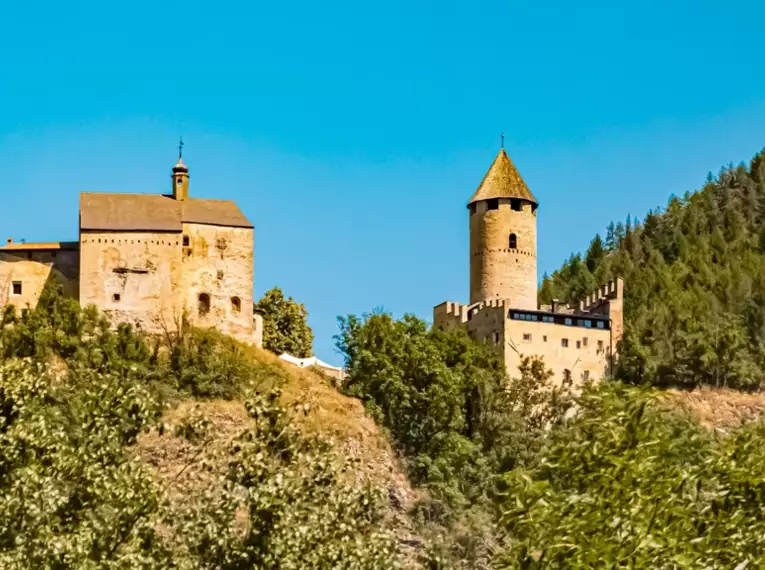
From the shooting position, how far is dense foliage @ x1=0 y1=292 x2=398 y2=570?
31.2 metres

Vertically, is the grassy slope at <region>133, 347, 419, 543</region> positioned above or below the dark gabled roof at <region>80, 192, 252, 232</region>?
below

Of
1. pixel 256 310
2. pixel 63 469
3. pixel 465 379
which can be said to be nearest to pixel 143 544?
pixel 63 469

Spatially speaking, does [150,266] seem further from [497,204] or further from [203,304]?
[497,204]

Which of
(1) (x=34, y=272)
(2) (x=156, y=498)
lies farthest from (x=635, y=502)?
(1) (x=34, y=272)

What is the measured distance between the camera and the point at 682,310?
83.1 meters

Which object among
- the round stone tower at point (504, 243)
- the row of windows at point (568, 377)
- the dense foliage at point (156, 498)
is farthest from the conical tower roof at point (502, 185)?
the dense foliage at point (156, 498)

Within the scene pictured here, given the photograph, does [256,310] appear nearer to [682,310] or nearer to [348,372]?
[348,372]

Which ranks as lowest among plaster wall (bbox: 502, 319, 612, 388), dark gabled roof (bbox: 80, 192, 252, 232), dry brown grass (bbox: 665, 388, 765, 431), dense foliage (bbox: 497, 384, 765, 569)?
dense foliage (bbox: 497, 384, 765, 569)

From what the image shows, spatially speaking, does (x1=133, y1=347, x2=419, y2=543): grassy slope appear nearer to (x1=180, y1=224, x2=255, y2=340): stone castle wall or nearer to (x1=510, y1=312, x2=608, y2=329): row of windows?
(x1=180, y1=224, x2=255, y2=340): stone castle wall

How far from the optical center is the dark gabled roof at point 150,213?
227ft

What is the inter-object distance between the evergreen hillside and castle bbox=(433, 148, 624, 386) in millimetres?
1545

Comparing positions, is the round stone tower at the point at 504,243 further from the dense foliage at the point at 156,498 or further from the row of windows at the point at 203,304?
the dense foliage at the point at 156,498

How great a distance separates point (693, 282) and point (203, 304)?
32230mm

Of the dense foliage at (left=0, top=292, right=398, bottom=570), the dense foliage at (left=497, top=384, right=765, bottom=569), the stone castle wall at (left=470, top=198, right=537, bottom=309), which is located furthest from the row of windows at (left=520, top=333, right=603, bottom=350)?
the dense foliage at (left=497, top=384, right=765, bottom=569)
